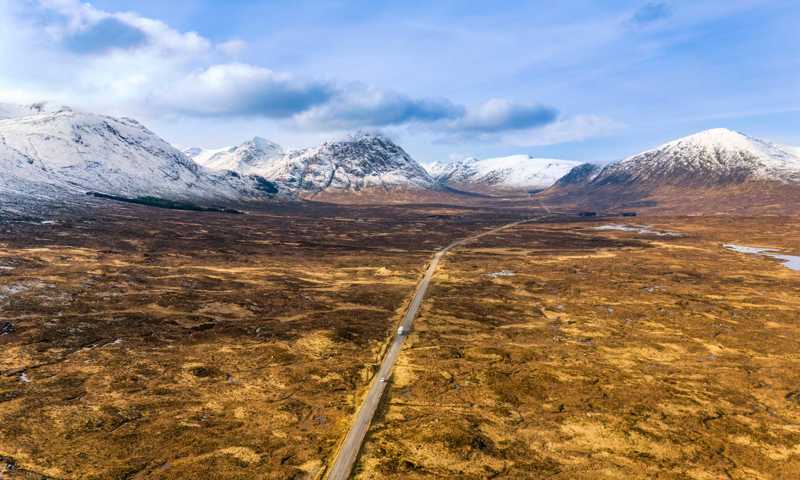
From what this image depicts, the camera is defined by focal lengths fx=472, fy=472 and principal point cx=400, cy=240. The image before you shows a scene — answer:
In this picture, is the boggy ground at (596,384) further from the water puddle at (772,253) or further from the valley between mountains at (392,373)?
the water puddle at (772,253)

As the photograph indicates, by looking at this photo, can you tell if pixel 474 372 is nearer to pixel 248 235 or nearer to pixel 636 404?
pixel 636 404

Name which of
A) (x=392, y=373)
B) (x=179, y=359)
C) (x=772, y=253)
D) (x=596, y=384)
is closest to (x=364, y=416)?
(x=392, y=373)

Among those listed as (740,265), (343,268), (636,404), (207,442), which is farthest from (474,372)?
(740,265)

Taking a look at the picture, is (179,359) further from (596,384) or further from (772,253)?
(772,253)

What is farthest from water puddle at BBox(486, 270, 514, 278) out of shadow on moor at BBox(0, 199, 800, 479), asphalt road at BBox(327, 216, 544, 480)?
asphalt road at BBox(327, 216, 544, 480)

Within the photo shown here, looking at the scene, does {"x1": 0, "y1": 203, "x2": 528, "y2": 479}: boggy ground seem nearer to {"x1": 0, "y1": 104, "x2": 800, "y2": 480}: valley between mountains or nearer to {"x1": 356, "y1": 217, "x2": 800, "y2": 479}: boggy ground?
{"x1": 0, "y1": 104, "x2": 800, "y2": 480}: valley between mountains

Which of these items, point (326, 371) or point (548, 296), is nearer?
point (326, 371)

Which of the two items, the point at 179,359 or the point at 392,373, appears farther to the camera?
the point at 179,359
